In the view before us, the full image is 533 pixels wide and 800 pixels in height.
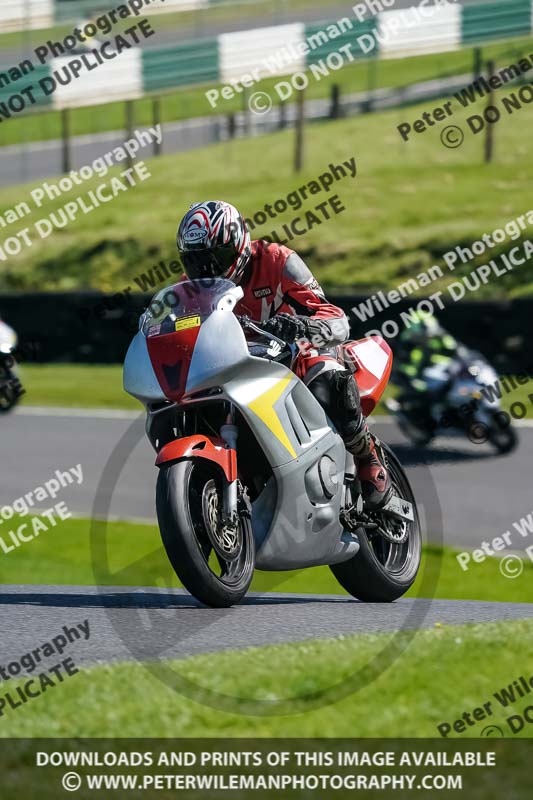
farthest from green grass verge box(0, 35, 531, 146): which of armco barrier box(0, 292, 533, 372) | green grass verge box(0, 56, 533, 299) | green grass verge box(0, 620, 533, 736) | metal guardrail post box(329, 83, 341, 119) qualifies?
green grass verge box(0, 620, 533, 736)

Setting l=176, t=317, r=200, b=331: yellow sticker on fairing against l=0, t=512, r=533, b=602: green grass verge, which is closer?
l=176, t=317, r=200, b=331: yellow sticker on fairing

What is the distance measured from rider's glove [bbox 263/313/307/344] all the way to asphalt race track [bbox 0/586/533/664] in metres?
1.19

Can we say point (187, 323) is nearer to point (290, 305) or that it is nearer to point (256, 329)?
point (256, 329)

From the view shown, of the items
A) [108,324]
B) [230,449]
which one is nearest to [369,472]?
[230,449]

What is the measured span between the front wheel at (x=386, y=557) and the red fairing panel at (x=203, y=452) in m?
1.14

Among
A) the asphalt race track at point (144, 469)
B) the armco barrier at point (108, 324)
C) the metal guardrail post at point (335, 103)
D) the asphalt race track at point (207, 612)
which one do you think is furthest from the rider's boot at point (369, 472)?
the metal guardrail post at point (335, 103)

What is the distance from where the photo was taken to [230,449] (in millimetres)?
5238

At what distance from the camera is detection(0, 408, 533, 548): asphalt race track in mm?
11602

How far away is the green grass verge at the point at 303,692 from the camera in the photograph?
380 cm

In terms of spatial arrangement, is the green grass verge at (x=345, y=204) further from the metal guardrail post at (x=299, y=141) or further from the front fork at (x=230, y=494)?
the front fork at (x=230, y=494)
